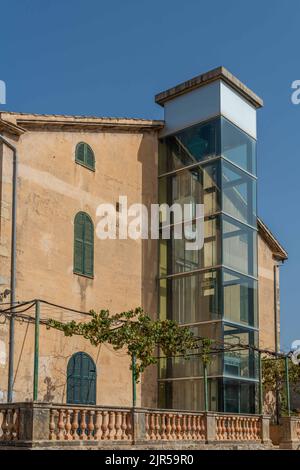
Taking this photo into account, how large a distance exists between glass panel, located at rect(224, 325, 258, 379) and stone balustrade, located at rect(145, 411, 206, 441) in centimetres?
344

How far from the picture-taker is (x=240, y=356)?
23375 mm

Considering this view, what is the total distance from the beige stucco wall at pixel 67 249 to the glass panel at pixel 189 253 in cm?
43

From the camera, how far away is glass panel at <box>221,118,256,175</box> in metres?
24.1

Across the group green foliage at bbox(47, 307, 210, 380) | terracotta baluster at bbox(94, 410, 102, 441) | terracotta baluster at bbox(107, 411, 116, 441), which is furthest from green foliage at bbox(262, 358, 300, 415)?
terracotta baluster at bbox(94, 410, 102, 441)

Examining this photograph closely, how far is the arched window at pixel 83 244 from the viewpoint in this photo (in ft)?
70.6

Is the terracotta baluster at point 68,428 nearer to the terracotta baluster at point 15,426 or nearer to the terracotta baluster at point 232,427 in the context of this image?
the terracotta baluster at point 15,426

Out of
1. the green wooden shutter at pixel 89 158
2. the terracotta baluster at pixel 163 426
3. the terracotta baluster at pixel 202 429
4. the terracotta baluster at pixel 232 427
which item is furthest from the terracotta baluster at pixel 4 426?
the green wooden shutter at pixel 89 158

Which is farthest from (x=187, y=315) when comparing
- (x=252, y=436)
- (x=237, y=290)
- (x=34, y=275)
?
(x=34, y=275)

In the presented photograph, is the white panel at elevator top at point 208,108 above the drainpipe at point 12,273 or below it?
above

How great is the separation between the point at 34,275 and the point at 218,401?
256 inches

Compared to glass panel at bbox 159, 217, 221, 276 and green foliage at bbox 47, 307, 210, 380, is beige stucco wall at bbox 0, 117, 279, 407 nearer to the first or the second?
glass panel at bbox 159, 217, 221, 276

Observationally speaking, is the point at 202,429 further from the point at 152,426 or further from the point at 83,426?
the point at 83,426

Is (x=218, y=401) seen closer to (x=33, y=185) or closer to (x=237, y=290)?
(x=237, y=290)
